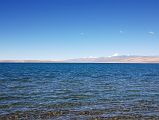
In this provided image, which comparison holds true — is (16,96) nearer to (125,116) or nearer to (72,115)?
(72,115)

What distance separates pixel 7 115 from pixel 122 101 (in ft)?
36.9

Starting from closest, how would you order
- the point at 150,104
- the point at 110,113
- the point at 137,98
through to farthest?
the point at 110,113 < the point at 150,104 < the point at 137,98

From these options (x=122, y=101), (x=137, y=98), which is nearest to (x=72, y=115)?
(x=122, y=101)

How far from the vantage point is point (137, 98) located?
95.5 ft

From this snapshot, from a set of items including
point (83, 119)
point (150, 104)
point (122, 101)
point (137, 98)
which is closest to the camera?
point (83, 119)

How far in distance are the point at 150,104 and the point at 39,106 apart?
9.77 meters

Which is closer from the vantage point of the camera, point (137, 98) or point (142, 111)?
point (142, 111)

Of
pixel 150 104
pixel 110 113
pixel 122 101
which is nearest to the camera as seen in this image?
pixel 110 113

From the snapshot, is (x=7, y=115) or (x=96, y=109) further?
(x=96, y=109)

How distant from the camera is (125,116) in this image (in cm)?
2066

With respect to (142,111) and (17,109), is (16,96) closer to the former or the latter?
(17,109)

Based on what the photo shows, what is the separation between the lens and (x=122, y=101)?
89.0ft

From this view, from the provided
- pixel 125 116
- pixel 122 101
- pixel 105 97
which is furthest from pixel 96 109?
pixel 105 97

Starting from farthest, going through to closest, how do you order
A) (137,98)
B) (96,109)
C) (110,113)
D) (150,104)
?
(137,98) → (150,104) → (96,109) → (110,113)
